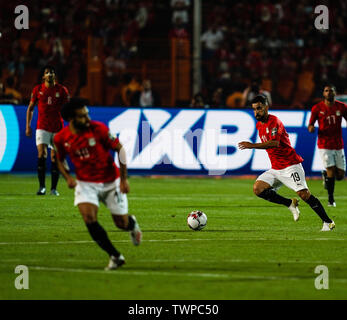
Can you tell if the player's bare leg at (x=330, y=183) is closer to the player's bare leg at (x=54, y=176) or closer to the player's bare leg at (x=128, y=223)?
the player's bare leg at (x=54, y=176)

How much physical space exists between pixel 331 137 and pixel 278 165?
405cm

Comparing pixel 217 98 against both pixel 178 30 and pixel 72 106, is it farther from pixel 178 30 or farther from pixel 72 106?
pixel 72 106

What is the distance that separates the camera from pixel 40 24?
31312 millimetres

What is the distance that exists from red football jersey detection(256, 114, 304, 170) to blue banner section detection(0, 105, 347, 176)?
8.95 m

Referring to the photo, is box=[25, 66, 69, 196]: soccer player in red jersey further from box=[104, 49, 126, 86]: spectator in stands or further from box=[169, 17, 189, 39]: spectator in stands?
box=[169, 17, 189, 39]: spectator in stands

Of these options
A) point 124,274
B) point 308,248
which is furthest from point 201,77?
point 124,274

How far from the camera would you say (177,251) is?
11891mm

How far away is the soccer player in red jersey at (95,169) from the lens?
10.3m

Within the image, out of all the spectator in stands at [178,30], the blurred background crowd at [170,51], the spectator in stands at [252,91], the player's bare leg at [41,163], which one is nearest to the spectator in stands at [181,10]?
the blurred background crowd at [170,51]

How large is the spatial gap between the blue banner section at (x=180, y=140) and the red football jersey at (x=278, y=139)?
8.95 meters

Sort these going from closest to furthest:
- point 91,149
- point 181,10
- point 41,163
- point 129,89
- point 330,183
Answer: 1. point 91,149
2. point 330,183
3. point 41,163
4. point 129,89
5. point 181,10

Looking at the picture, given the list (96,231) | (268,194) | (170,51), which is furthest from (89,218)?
(170,51)

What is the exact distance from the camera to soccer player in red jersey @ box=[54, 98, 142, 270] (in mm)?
10266

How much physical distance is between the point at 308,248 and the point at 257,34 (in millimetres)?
21157
